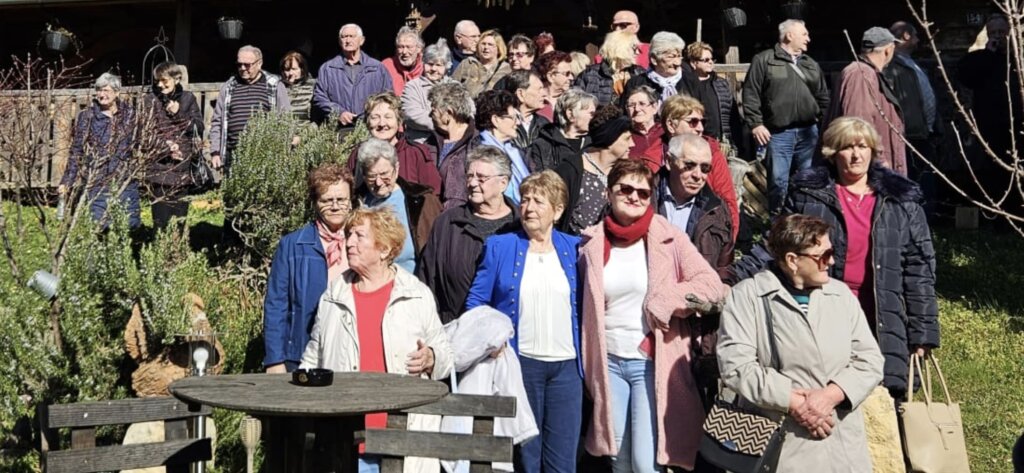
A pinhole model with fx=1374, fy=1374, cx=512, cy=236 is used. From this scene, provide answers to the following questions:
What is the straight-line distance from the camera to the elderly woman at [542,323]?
5.93 meters

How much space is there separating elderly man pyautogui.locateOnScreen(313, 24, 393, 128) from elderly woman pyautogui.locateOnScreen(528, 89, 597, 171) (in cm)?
283

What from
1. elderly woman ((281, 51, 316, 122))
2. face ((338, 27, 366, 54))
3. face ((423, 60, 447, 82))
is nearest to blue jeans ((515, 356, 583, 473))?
face ((423, 60, 447, 82))

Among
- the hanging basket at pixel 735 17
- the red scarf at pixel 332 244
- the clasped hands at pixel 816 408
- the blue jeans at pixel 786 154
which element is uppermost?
the hanging basket at pixel 735 17

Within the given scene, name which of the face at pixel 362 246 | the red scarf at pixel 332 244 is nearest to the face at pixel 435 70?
the red scarf at pixel 332 244

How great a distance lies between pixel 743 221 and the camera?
7211mm

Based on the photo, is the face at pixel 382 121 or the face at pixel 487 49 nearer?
the face at pixel 382 121

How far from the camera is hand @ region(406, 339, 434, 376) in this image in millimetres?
5496

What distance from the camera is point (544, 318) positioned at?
594 cm

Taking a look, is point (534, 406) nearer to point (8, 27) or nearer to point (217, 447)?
point (217, 447)

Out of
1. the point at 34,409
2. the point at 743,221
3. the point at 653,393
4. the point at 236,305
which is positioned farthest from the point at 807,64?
the point at 34,409

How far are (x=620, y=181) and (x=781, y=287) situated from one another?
100 centimetres

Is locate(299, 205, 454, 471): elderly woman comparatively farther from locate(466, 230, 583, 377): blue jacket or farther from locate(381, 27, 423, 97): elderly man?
locate(381, 27, 423, 97): elderly man

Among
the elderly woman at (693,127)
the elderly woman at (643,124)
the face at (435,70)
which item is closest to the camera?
the elderly woman at (693,127)

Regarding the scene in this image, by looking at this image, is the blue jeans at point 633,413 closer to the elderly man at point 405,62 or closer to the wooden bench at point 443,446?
the wooden bench at point 443,446
